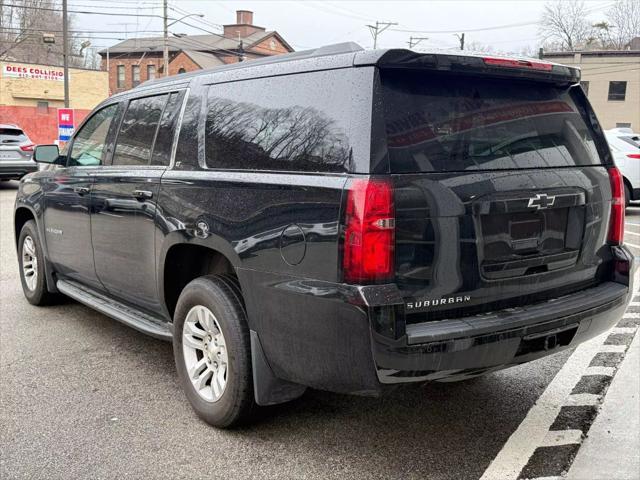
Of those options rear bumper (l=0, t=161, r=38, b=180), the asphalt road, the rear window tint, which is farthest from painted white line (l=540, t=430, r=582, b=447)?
rear bumper (l=0, t=161, r=38, b=180)

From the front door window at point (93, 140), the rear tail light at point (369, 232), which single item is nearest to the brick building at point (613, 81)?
the front door window at point (93, 140)

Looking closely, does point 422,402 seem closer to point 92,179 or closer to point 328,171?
point 328,171

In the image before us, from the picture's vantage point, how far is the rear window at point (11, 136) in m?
16.6

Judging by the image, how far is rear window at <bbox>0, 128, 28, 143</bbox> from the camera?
16578mm

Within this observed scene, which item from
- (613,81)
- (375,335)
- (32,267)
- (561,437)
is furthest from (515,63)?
(613,81)

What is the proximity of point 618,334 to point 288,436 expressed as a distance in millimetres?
3137

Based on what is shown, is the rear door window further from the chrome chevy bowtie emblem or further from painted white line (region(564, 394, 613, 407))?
Result: painted white line (region(564, 394, 613, 407))

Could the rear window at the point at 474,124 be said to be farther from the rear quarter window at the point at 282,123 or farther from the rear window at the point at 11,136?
the rear window at the point at 11,136

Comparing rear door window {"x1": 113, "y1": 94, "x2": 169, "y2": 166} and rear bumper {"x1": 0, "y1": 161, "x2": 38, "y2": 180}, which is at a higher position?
rear door window {"x1": 113, "y1": 94, "x2": 169, "y2": 166}

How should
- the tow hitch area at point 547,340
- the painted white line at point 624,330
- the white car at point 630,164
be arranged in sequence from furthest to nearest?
the white car at point 630,164 < the painted white line at point 624,330 < the tow hitch area at point 547,340

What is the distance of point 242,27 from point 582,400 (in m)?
75.9

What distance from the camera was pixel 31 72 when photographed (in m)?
40.2

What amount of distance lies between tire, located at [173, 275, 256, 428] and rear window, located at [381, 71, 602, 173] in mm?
1227

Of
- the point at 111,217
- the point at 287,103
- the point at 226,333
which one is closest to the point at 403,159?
the point at 287,103
